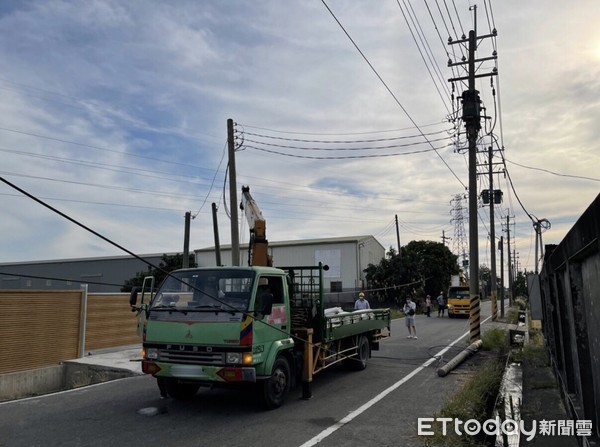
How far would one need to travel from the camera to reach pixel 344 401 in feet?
27.5

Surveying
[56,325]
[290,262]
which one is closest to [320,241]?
[290,262]

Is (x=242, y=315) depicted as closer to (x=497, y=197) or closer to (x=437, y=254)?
(x=497, y=197)

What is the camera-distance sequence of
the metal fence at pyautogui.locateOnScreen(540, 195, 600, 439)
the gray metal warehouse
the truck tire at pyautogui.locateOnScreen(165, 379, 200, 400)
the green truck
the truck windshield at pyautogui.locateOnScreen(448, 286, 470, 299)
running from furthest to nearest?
the gray metal warehouse < the truck windshield at pyautogui.locateOnScreen(448, 286, 470, 299) < the truck tire at pyautogui.locateOnScreen(165, 379, 200, 400) < the green truck < the metal fence at pyautogui.locateOnScreen(540, 195, 600, 439)

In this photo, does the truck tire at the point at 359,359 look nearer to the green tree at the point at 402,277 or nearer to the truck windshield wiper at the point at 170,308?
the truck windshield wiper at the point at 170,308

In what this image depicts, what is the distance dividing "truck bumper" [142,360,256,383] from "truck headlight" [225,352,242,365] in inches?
2.8

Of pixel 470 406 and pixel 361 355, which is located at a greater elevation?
pixel 361 355

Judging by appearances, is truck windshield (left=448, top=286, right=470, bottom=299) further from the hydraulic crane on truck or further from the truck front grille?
the truck front grille

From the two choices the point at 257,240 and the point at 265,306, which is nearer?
the point at 265,306

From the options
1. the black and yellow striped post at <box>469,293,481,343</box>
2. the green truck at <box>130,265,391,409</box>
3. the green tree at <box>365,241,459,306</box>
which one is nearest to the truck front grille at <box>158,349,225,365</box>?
the green truck at <box>130,265,391,409</box>

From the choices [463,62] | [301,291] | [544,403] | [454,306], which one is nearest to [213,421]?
[301,291]

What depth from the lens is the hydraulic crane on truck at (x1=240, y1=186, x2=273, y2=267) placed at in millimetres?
10320

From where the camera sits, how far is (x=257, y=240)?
10508mm

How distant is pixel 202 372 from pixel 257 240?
3.82 m

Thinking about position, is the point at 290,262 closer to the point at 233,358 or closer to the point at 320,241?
the point at 320,241
